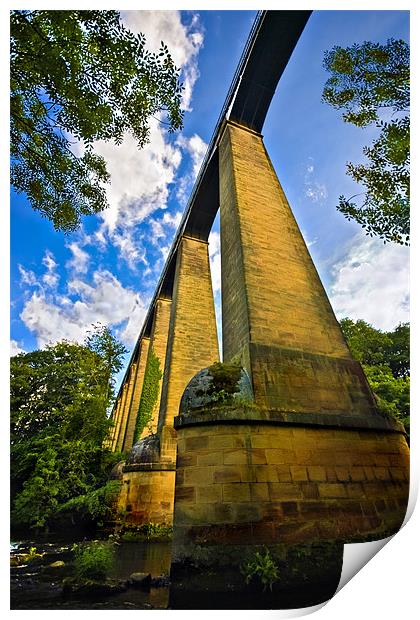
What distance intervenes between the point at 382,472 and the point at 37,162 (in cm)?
624

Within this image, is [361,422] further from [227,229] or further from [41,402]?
[41,402]

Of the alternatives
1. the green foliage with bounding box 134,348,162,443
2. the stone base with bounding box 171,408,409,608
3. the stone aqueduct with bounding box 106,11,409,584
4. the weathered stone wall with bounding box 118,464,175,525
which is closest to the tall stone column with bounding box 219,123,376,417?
the stone aqueduct with bounding box 106,11,409,584

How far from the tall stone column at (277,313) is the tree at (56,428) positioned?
4.79 metres

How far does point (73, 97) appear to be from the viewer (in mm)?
4098

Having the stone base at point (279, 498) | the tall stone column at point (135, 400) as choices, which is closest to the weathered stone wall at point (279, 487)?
the stone base at point (279, 498)

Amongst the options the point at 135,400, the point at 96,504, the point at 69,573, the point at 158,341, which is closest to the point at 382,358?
the point at 158,341

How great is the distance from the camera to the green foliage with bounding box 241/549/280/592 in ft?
10.0

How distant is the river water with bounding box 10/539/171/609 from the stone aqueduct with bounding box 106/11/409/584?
2.74 ft

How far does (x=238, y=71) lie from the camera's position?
356 inches

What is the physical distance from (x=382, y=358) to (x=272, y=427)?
50.8ft

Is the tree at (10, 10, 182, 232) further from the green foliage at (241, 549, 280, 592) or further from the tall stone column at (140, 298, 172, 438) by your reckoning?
the tall stone column at (140, 298, 172, 438)

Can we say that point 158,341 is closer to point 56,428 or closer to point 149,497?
point 56,428

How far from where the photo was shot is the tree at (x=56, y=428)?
7.17 meters
